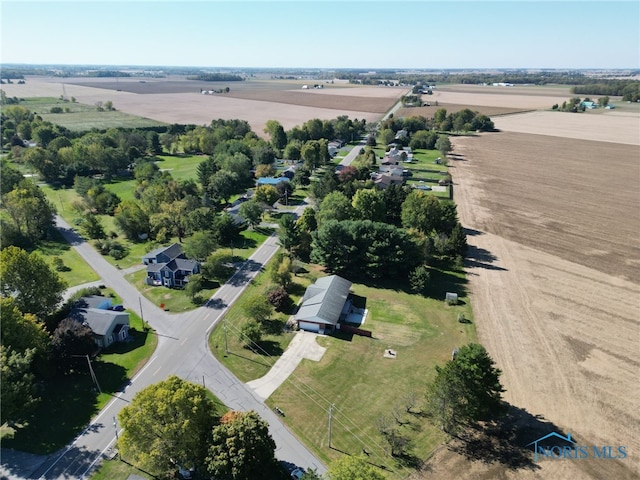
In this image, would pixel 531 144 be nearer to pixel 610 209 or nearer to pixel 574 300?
pixel 610 209

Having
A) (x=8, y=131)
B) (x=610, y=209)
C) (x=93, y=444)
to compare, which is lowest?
(x=93, y=444)

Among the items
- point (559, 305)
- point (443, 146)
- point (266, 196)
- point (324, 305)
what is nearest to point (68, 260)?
point (266, 196)

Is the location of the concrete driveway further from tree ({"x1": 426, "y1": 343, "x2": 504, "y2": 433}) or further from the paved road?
tree ({"x1": 426, "y1": 343, "x2": 504, "y2": 433})

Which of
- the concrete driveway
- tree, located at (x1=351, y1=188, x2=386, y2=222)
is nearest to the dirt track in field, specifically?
the concrete driveway

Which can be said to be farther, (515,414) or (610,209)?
(610,209)

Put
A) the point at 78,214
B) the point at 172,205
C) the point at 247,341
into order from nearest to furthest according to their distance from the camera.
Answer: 1. the point at 247,341
2. the point at 172,205
3. the point at 78,214

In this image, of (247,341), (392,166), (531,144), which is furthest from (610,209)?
(247,341)

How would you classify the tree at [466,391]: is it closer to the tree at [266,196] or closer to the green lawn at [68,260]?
the green lawn at [68,260]
